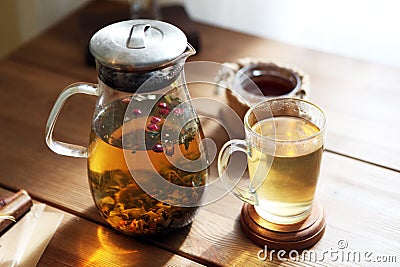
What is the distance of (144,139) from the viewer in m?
0.73

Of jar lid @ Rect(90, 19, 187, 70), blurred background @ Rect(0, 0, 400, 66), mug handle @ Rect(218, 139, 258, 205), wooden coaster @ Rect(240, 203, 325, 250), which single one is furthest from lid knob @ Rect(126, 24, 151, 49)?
blurred background @ Rect(0, 0, 400, 66)

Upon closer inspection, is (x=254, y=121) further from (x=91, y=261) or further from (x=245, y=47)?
(x=245, y=47)

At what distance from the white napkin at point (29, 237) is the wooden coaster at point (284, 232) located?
0.26m

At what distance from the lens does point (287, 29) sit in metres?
1.39

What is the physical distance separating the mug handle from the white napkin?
0.24 metres

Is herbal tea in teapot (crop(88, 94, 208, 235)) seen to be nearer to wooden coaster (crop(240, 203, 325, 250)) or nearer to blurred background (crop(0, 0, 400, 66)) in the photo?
wooden coaster (crop(240, 203, 325, 250))

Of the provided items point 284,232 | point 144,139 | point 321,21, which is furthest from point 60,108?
point 321,21

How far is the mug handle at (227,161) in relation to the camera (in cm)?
78

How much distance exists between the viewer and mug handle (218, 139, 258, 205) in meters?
0.78

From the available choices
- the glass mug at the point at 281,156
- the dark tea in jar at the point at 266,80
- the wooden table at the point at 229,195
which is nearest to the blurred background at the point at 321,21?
the wooden table at the point at 229,195

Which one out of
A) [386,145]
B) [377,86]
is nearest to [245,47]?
[377,86]

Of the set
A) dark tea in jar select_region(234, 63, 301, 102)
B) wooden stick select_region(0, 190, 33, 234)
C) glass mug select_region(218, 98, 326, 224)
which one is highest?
glass mug select_region(218, 98, 326, 224)

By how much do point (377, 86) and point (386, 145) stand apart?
0.61ft

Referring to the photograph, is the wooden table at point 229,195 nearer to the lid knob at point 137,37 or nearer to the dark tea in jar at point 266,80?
the dark tea in jar at point 266,80
